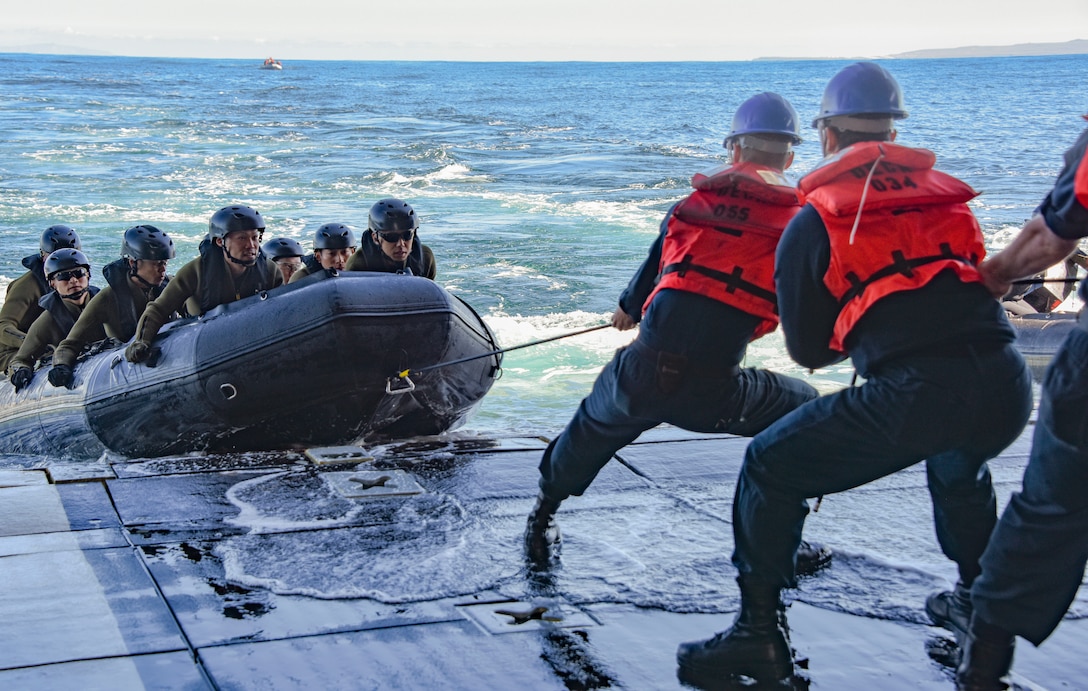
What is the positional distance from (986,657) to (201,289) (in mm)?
5672

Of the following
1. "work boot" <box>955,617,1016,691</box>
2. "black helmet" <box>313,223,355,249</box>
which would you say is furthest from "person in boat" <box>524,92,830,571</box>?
"black helmet" <box>313,223,355,249</box>

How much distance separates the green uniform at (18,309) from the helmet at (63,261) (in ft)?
1.66

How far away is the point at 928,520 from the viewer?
4.91 metres

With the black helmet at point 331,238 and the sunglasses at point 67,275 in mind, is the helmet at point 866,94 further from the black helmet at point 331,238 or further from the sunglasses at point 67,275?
the sunglasses at point 67,275

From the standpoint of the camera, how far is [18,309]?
9094mm

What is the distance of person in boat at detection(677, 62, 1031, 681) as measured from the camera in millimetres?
3002

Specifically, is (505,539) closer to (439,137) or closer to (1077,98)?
(439,137)

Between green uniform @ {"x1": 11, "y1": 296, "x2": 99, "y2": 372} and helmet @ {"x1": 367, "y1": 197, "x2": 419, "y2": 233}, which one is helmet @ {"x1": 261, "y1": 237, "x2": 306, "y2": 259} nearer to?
green uniform @ {"x1": 11, "y1": 296, "x2": 99, "y2": 372}

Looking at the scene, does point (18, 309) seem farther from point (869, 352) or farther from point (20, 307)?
point (869, 352)

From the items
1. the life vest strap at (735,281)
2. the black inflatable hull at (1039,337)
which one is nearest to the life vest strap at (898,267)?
the life vest strap at (735,281)

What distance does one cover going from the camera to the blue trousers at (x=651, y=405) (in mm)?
3834

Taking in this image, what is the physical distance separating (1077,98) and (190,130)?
56082mm

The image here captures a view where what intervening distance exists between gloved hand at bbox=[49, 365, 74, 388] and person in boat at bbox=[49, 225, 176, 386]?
11 cm

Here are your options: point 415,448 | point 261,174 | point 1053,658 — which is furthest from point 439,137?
point 1053,658
